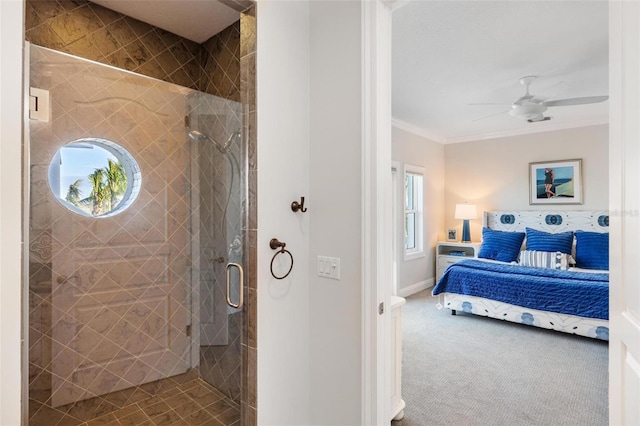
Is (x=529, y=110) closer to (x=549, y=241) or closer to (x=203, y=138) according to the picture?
(x=549, y=241)

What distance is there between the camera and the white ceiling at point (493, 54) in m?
2.46

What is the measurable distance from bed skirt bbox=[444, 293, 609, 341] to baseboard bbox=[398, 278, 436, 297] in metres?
0.93

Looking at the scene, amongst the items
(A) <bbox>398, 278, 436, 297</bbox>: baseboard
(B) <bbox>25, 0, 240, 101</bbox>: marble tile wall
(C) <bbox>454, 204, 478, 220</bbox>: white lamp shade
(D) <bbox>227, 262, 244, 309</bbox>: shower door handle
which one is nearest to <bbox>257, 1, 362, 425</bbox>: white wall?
(D) <bbox>227, 262, 244, 309</bbox>: shower door handle

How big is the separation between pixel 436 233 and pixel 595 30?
159 inches

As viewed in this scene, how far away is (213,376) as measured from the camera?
2.04m

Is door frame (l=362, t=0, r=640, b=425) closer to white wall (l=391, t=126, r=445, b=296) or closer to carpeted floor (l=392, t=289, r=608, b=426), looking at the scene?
carpeted floor (l=392, t=289, r=608, b=426)

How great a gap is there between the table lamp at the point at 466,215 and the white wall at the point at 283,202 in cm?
474

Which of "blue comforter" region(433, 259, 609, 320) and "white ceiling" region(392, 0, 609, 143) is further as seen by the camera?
"blue comforter" region(433, 259, 609, 320)

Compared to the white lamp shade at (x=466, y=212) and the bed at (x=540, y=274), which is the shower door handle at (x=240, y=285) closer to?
the bed at (x=540, y=274)

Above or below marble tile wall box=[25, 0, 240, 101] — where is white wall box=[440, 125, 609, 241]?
below

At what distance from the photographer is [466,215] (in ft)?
19.6

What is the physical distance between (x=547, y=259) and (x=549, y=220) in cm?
103

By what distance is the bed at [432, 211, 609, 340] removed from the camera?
3.68m
